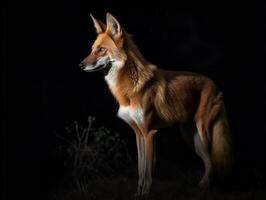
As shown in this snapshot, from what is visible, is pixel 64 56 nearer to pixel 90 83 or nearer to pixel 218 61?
pixel 90 83

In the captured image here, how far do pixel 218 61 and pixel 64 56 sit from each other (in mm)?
1578

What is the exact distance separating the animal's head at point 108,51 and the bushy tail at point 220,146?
103 centimetres

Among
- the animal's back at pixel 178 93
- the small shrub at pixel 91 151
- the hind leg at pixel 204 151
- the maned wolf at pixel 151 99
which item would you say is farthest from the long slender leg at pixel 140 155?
the small shrub at pixel 91 151

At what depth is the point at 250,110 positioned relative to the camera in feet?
20.7

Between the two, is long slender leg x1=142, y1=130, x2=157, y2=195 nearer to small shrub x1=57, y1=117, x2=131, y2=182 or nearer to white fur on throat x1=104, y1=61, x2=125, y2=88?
white fur on throat x1=104, y1=61, x2=125, y2=88

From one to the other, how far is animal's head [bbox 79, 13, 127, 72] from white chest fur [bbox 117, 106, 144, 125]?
0.37 m

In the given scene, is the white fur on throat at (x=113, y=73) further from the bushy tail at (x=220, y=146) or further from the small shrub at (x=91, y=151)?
the bushy tail at (x=220, y=146)

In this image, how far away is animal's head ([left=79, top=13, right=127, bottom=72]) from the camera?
489cm

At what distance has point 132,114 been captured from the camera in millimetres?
4926

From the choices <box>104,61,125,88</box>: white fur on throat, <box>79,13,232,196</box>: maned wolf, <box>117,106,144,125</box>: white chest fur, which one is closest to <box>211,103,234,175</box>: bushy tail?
<box>79,13,232,196</box>: maned wolf

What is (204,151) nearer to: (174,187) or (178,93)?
(174,187)

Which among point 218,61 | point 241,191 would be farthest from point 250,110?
point 241,191

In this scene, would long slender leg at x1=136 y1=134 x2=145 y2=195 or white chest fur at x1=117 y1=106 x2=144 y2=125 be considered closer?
white chest fur at x1=117 y1=106 x2=144 y2=125

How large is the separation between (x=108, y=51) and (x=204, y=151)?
1264 millimetres
